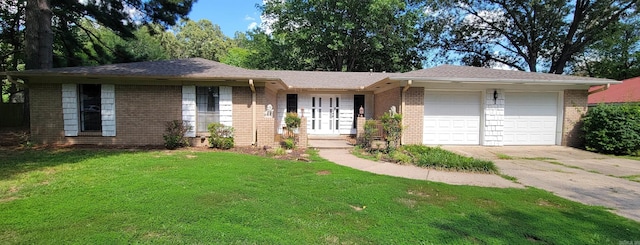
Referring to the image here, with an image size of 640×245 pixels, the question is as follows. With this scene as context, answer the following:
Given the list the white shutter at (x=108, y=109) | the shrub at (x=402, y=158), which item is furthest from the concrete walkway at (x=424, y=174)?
the white shutter at (x=108, y=109)

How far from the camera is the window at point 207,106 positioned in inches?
398

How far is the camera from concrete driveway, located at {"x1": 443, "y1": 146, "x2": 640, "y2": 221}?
197 inches

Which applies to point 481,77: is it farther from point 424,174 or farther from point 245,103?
point 245,103

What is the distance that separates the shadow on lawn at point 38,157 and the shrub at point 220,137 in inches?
88.7

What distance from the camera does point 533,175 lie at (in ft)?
22.2

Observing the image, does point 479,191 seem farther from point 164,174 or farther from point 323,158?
point 164,174

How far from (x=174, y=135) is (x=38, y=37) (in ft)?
24.6

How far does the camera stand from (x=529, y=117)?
11.2m

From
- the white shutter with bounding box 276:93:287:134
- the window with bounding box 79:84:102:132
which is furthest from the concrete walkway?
the window with bounding box 79:84:102:132

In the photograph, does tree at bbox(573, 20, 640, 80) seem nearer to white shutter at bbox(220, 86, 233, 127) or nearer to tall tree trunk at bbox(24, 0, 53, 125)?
white shutter at bbox(220, 86, 233, 127)

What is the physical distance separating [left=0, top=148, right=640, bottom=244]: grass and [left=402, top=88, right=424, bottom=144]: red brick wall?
16.1 ft

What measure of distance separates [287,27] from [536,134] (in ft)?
63.2

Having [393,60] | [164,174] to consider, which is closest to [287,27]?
[393,60]

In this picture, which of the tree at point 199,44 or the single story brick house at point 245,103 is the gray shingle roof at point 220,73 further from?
the tree at point 199,44
